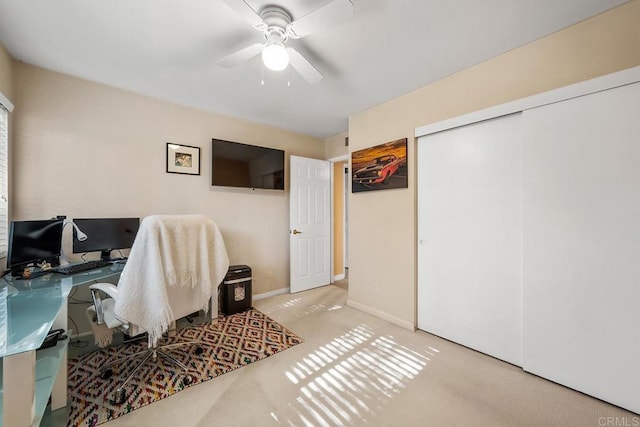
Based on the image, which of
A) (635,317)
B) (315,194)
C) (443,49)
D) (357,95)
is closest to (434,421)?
(635,317)

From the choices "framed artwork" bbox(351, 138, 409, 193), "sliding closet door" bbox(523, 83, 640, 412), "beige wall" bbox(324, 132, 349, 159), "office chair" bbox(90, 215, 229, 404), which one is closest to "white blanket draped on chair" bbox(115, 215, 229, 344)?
"office chair" bbox(90, 215, 229, 404)

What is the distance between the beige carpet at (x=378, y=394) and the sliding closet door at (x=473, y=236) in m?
0.26

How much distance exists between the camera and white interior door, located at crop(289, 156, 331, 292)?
388 cm

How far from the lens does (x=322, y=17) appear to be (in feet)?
4.68

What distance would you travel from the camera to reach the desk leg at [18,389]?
905 mm

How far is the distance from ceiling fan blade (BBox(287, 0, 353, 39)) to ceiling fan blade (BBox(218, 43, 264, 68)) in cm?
25

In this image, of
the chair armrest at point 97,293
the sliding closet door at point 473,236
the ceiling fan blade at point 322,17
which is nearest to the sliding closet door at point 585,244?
the sliding closet door at point 473,236

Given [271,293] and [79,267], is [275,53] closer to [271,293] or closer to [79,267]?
[79,267]

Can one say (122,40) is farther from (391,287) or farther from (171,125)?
(391,287)

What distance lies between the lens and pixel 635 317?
5.07ft

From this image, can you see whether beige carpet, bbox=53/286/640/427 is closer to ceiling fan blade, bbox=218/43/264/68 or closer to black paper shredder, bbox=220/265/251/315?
black paper shredder, bbox=220/265/251/315

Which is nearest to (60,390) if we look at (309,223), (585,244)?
(309,223)

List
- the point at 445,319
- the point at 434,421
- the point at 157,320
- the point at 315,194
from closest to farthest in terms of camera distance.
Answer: the point at 434,421
the point at 157,320
the point at 445,319
the point at 315,194

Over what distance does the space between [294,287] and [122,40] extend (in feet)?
10.9
